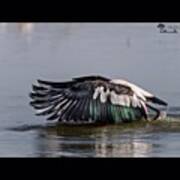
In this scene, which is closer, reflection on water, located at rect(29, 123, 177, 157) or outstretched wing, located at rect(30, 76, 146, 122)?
reflection on water, located at rect(29, 123, 177, 157)

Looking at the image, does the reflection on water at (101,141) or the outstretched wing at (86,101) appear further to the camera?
the outstretched wing at (86,101)

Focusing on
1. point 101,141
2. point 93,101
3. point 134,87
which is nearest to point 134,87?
point 134,87

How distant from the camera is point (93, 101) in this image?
4.20m

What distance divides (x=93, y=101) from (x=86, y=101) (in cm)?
4

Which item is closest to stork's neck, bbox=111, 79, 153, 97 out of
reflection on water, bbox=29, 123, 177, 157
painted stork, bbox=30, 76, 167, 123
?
painted stork, bbox=30, 76, 167, 123

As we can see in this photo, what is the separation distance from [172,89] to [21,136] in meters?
0.92

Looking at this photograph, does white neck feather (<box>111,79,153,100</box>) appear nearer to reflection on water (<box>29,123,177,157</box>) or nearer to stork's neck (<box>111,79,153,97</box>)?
stork's neck (<box>111,79,153,97</box>)

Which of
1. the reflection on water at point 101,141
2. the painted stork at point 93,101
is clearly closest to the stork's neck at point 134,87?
the painted stork at point 93,101

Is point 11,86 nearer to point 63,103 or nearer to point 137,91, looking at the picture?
point 63,103

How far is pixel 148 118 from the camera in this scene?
4.22 meters

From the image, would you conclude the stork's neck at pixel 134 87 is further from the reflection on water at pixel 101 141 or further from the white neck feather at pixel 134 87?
the reflection on water at pixel 101 141

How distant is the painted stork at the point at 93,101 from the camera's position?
4176 mm

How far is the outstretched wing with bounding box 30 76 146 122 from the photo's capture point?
4.18 m

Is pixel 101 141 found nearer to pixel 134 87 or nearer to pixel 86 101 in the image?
pixel 86 101
